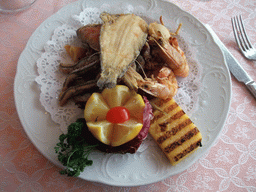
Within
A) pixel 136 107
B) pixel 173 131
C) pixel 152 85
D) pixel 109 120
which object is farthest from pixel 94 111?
pixel 173 131

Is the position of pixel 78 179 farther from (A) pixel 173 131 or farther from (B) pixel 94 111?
(A) pixel 173 131

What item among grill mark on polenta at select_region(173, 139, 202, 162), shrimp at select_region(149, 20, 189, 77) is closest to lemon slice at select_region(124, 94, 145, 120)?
grill mark on polenta at select_region(173, 139, 202, 162)

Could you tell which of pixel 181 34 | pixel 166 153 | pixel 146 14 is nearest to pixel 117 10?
pixel 146 14

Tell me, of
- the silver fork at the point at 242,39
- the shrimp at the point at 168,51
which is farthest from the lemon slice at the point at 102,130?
the silver fork at the point at 242,39

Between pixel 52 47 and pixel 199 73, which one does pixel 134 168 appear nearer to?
pixel 199 73

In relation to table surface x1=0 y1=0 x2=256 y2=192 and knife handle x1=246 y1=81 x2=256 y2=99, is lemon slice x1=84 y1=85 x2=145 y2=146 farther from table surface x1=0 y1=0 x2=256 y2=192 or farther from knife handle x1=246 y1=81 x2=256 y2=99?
knife handle x1=246 y1=81 x2=256 y2=99

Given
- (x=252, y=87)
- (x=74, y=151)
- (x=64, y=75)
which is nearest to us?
(x=74, y=151)
